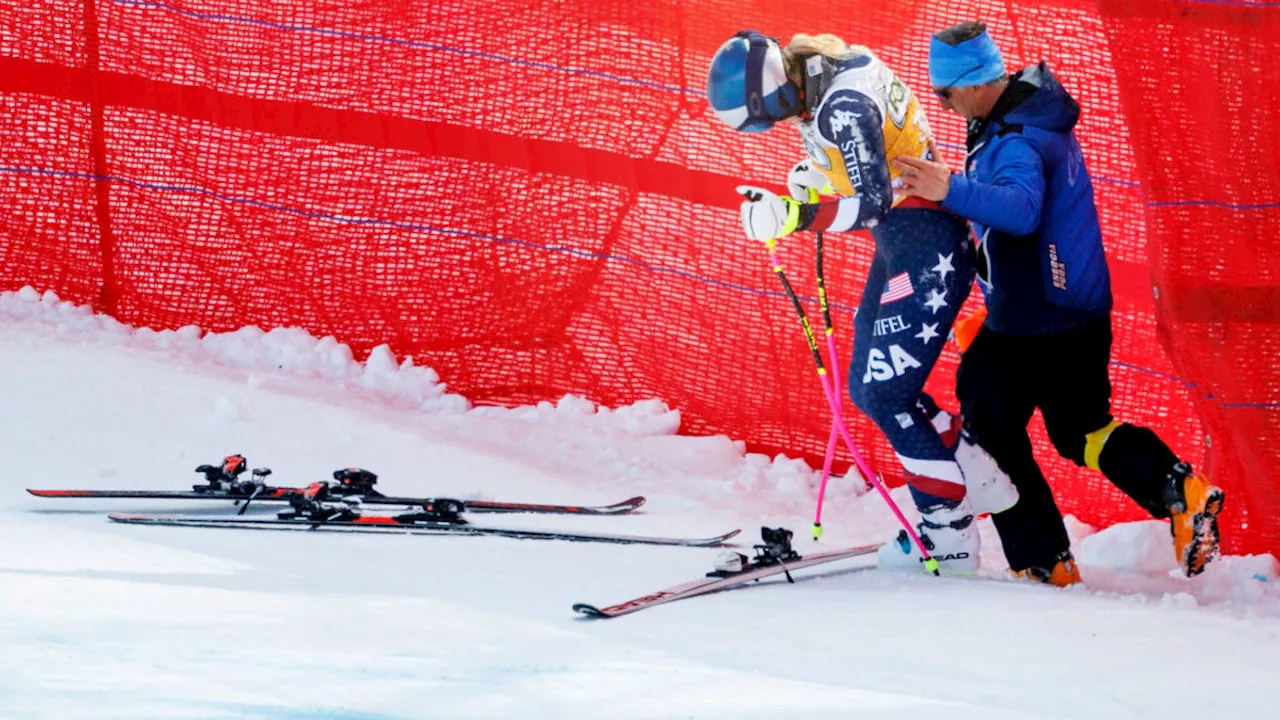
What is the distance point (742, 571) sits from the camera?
165 inches

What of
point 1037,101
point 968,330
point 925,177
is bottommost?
point 968,330

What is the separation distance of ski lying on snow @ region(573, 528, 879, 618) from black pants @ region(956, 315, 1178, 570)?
0.53 meters

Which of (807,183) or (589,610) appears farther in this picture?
(807,183)

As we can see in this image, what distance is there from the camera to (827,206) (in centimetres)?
403

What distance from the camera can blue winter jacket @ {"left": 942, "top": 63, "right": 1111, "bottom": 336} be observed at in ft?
13.7

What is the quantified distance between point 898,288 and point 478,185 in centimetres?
255

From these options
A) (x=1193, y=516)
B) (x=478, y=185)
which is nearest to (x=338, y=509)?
(x=478, y=185)

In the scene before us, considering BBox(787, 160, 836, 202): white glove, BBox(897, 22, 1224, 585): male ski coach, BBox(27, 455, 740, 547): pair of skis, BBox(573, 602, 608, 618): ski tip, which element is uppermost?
BBox(787, 160, 836, 202): white glove

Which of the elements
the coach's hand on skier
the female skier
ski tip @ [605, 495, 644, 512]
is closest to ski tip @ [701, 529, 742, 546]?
ski tip @ [605, 495, 644, 512]

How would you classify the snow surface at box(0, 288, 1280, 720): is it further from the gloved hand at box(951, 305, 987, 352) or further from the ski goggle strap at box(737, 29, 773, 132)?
the ski goggle strap at box(737, 29, 773, 132)

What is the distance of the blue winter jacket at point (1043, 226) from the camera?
165 inches

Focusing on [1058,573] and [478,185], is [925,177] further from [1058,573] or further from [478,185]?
[478,185]

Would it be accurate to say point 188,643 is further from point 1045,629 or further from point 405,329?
Result: point 405,329

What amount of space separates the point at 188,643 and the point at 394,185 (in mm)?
3349
